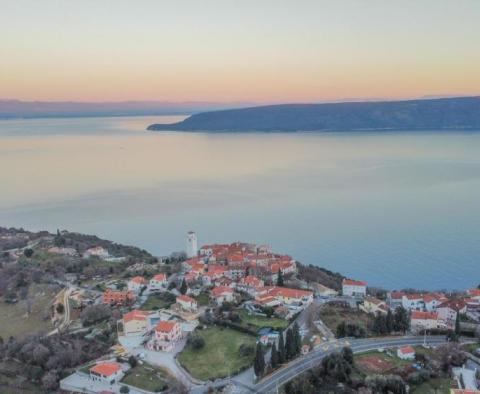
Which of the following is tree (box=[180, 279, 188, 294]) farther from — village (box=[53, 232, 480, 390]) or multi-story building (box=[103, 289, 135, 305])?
multi-story building (box=[103, 289, 135, 305])

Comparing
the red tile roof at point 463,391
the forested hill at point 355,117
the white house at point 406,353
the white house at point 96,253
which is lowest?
the white house at point 96,253

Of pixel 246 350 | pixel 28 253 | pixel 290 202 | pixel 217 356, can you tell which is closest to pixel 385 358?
pixel 246 350

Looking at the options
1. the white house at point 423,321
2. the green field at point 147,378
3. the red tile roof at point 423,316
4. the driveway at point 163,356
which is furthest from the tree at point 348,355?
the green field at point 147,378

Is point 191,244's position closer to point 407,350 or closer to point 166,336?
point 166,336

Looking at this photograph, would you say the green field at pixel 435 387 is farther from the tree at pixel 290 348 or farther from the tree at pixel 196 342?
the tree at pixel 196 342

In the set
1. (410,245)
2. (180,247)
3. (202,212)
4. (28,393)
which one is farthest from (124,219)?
(28,393)

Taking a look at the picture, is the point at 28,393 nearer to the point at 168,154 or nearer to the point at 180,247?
the point at 180,247
